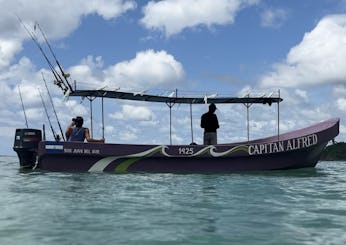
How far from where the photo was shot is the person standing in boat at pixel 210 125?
50.6ft

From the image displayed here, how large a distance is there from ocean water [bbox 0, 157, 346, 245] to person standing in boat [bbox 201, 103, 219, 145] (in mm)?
Result: 5549

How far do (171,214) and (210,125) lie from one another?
9315 millimetres

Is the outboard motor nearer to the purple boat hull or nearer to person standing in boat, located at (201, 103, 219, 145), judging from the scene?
the purple boat hull

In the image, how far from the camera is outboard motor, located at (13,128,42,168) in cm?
1595

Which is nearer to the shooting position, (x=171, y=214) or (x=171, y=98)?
(x=171, y=214)

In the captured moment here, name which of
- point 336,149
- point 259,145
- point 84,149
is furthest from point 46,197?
point 336,149

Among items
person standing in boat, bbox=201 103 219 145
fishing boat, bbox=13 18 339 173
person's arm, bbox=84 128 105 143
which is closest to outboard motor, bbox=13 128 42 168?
fishing boat, bbox=13 18 339 173

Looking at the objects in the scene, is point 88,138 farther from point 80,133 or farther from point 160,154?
point 160,154

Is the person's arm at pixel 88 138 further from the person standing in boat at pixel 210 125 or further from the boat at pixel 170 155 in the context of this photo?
the person standing in boat at pixel 210 125

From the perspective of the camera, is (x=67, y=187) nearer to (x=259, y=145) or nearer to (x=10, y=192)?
(x=10, y=192)

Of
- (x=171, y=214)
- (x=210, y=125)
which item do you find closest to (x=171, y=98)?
(x=210, y=125)

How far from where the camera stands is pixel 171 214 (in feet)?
21.1

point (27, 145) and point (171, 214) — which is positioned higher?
point (27, 145)

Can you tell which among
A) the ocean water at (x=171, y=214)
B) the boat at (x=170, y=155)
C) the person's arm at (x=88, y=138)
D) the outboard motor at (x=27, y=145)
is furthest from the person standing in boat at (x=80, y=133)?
the ocean water at (x=171, y=214)
